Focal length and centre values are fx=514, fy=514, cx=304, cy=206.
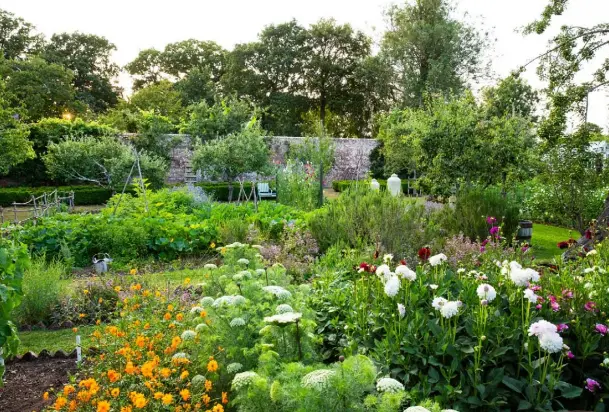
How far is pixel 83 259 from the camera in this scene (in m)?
6.91

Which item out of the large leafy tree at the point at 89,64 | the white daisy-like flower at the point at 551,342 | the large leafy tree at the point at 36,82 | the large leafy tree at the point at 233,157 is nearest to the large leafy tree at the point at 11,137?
the large leafy tree at the point at 233,157

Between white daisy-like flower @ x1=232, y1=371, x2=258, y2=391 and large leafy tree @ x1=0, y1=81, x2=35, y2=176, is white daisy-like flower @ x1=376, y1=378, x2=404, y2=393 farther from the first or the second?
large leafy tree @ x1=0, y1=81, x2=35, y2=176

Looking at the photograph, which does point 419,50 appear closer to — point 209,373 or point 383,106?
point 383,106

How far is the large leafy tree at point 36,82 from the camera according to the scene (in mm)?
25062

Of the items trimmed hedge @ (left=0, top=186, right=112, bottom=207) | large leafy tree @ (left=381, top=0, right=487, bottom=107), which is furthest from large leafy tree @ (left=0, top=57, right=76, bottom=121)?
large leafy tree @ (left=381, top=0, right=487, bottom=107)

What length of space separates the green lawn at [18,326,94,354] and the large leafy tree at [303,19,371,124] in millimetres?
28793

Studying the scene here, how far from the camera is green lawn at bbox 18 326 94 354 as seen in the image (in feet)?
13.1

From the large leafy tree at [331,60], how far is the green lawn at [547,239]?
22.9 meters

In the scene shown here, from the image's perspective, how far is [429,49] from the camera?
2642 centimetres

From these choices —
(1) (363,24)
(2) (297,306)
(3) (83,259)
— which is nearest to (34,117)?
(1) (363,24)

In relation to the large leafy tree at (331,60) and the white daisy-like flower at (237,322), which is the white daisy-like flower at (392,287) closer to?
the white daisy-like flower at (237,322)

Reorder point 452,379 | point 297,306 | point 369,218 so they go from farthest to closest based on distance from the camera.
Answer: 1. point 369,218
2. point 297,306
3. point 452,379

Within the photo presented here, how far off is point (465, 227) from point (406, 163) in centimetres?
1199

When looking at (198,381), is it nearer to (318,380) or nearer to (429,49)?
(318,380)
